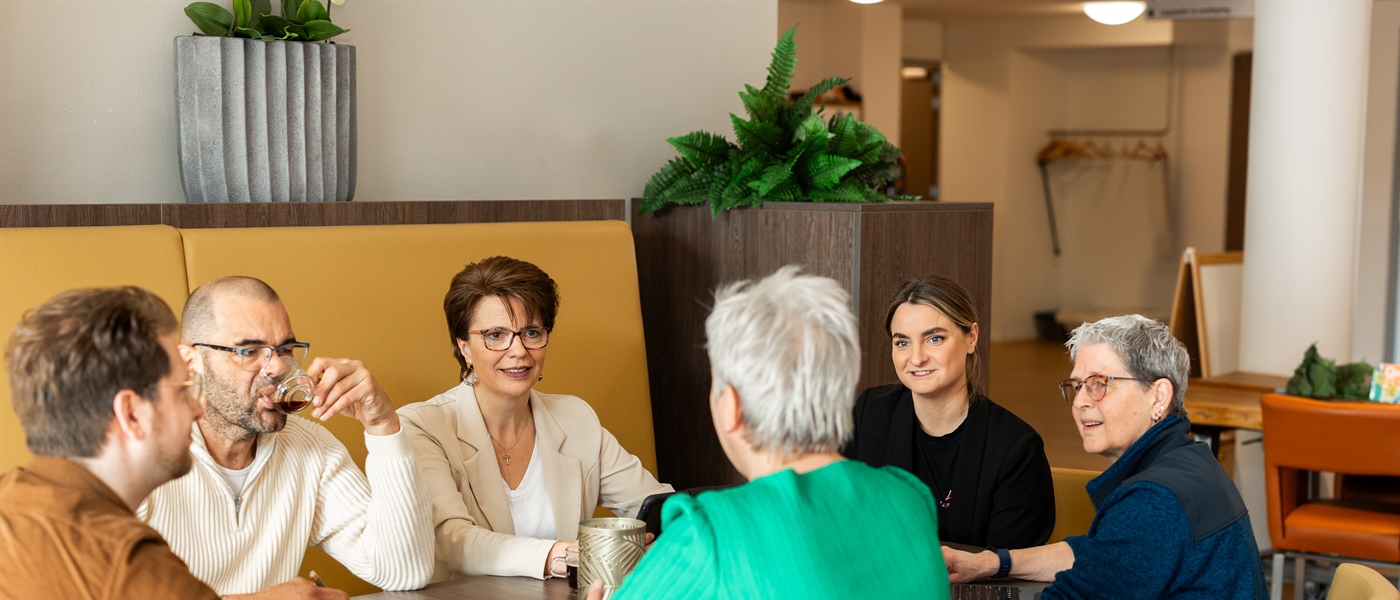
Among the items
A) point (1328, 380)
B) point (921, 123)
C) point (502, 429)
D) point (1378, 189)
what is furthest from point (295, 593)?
point (921, 123)

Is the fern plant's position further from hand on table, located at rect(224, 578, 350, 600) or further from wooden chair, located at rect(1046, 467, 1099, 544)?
hand on table, located at rect(224, 578, 350, 600)

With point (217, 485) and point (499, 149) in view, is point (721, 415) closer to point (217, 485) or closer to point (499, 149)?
point (217, 485)

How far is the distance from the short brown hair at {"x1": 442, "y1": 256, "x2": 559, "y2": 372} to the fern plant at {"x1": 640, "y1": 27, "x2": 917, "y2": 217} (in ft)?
3.99

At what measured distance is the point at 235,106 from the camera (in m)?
3.32

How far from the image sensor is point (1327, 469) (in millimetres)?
4570

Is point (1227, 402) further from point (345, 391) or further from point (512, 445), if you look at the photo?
point (345, 391)

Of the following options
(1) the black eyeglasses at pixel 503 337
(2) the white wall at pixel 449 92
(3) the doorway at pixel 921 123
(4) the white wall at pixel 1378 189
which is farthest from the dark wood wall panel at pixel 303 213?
(3) the doorway at pixel 921 123

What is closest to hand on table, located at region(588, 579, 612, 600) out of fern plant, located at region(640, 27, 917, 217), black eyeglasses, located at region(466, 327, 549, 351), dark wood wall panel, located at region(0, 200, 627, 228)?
black eyeglasses, located at region(466, 327, 549, 351)

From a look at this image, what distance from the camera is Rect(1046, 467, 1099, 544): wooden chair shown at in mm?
3176

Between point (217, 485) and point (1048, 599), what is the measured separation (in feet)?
4.95

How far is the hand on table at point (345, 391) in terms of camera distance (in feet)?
7.74

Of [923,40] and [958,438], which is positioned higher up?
[923,40]

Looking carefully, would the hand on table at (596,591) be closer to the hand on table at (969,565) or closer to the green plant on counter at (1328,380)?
the hand on table at (969,565)

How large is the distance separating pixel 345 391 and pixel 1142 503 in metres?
1.41
